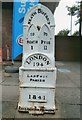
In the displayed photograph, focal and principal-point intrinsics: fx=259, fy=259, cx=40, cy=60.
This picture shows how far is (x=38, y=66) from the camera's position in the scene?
5.09 m

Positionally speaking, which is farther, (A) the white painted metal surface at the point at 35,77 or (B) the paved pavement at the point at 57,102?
(A) the white painted metal surface at the point at 35,77

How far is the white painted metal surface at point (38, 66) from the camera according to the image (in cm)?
507

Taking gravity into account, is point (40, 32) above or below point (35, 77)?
above

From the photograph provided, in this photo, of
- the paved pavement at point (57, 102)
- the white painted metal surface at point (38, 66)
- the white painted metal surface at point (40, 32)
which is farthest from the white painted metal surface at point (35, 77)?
the paved pavement at point (57, 102)

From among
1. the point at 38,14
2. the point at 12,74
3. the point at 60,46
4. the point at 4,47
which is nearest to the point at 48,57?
the point at 38,14

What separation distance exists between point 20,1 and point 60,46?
13133mm

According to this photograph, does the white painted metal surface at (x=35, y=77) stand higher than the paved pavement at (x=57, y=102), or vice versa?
the white painted metal surface at (x=35, y=77)

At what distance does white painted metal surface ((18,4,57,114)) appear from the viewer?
507 centimetres

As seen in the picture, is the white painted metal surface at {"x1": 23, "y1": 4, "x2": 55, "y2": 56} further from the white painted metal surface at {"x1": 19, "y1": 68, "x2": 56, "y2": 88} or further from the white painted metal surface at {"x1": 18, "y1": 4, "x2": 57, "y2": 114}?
the white painted metal surface at {"x1": 19, "y1": 68, "x2": 56, "y2": 88}

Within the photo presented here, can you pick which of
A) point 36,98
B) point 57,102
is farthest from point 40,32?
point 57,102

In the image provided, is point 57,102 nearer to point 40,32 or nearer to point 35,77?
point 35,77

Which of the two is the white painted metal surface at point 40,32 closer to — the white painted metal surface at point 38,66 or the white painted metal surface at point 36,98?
the white painted metal surface at point 38,66

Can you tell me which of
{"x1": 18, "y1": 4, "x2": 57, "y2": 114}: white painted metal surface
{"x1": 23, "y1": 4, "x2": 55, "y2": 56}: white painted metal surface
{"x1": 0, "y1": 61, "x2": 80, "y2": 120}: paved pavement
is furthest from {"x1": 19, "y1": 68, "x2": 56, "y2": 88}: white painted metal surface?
{"x1": 0, "y1": 61, "x2": 80, "y2": 120}: paved pavement

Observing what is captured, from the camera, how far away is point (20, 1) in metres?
8.94
